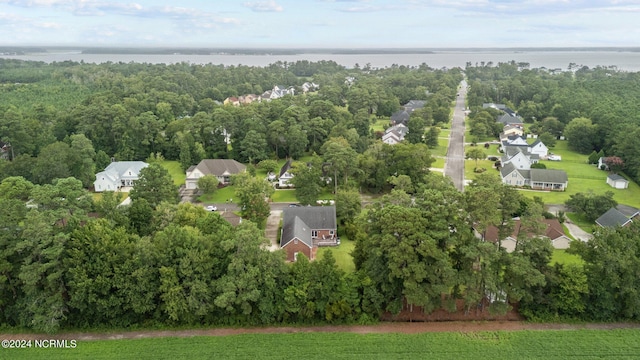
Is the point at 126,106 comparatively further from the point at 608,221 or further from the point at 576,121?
the point at 576,121

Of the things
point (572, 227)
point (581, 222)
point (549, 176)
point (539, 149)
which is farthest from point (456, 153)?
point (572, 227)

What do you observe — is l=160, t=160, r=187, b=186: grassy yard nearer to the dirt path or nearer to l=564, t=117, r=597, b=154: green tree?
the dirt path

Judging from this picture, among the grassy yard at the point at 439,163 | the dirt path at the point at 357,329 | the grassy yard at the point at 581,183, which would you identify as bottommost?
the dirt path at the point at 357,329

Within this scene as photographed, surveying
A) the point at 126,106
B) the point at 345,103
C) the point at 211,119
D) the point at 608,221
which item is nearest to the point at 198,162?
the point at 211,119

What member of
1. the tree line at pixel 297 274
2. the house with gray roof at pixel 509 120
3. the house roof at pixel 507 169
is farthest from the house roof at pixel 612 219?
the house with gray roof at pixel 509 120

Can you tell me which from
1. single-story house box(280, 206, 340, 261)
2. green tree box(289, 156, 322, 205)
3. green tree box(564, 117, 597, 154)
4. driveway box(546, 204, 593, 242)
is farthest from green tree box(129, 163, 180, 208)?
green tree box(564, 117, 597, 154)

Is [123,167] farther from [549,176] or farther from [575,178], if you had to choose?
[575,178]

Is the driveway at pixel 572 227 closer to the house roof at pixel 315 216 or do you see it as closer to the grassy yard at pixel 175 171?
the house roof at pixel 315 216
